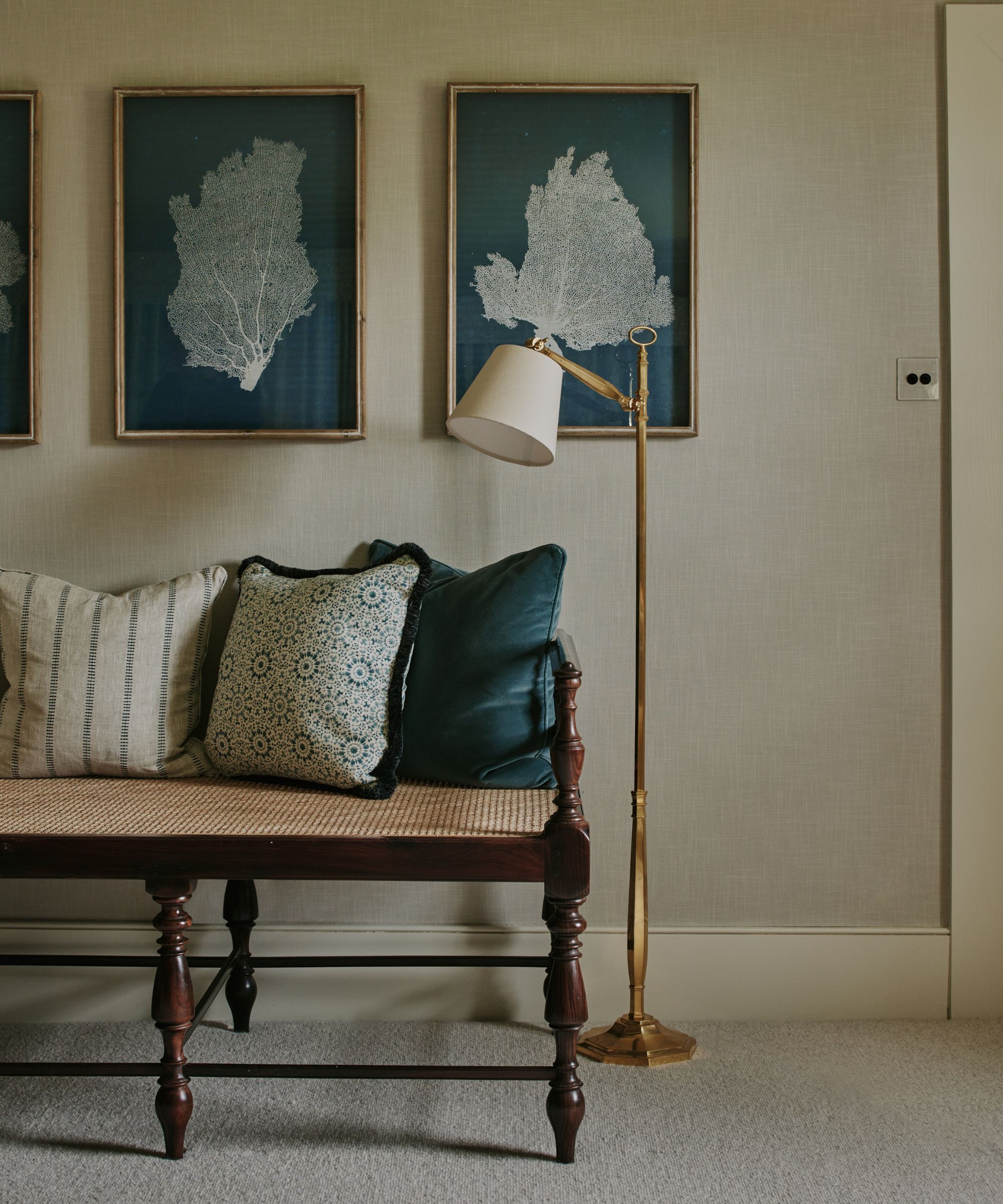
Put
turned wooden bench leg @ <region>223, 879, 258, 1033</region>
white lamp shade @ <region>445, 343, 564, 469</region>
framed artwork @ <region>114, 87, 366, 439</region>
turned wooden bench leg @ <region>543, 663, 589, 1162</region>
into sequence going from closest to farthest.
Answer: turned wooden bench leg @ <region>543, 663, 589, 1162</region> → white lamp shade @ <region>445, 343, 564, 469</region> → turned wooden bench leg @ <region>223, 879, 258, 1033</region> → framed artwork @ <region>114, 87, 366, 439</region>

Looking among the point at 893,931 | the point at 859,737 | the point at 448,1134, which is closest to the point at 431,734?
the point at 448,1134

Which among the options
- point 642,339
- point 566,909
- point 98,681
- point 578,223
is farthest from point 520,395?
point 98,681

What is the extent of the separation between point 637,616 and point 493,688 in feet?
1.10

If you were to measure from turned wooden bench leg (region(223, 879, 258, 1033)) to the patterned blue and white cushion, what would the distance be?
1.03 ft

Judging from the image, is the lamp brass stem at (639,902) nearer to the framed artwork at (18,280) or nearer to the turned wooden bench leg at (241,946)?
the turned wooden bench leg at (241,946)

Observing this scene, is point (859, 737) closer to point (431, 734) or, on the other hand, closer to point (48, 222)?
point (431, 734)

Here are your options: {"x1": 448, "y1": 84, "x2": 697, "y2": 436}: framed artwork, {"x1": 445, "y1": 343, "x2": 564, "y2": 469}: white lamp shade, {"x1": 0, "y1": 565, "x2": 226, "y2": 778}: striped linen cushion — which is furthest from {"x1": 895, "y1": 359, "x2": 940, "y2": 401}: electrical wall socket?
{"x1": 0, "y1": 565, "x2": 226, "y2": 778}: striped linen cushion

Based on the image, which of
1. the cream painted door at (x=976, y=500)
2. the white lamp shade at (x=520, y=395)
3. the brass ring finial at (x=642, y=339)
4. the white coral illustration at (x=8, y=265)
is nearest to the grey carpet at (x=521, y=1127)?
the cream painted door at (x=976, y=500)

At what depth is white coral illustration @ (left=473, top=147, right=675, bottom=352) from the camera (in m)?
2.05

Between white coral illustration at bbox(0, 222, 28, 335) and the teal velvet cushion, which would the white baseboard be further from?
white coral illustration at bbox(0, 222, 28, 335)

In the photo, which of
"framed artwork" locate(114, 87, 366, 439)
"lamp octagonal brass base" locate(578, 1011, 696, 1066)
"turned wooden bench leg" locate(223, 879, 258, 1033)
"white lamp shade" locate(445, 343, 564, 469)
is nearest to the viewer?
"white lamp shade" locate(445, 343, 564, 469)

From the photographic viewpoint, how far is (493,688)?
1.75 meters

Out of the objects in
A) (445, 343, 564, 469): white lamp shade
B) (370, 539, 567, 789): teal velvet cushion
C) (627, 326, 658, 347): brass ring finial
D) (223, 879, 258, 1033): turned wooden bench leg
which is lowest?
(223, 879, 258, 1033): turned wooden bench leg

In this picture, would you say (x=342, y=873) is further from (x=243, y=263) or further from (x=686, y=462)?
(x=243, y=263)
